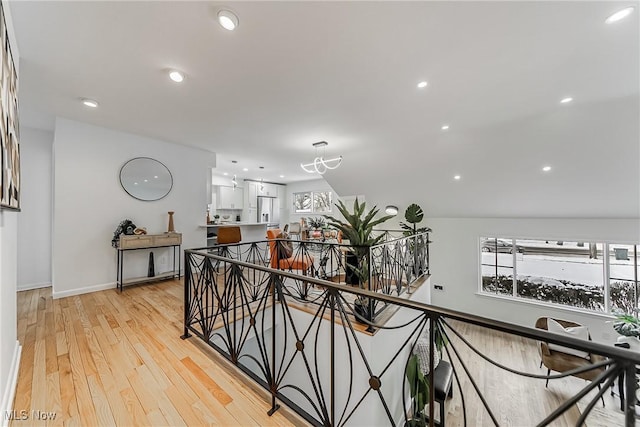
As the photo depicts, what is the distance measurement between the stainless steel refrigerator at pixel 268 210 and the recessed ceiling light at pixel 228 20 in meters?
7.59

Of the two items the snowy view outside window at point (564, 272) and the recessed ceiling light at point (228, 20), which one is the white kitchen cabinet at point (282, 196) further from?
the recessed ceiling light at point (228, 20)

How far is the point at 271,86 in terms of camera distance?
258 cm

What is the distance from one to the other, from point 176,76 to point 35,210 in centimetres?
400

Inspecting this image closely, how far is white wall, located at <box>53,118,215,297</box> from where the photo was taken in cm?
357

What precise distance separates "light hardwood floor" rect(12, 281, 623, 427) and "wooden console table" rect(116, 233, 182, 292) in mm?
357

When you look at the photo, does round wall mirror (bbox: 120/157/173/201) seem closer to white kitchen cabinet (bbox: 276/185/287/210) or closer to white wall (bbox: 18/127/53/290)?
white wall (bbox: 18/127/53/290)

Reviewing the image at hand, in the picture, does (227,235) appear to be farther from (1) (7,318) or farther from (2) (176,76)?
(1) (7,318)

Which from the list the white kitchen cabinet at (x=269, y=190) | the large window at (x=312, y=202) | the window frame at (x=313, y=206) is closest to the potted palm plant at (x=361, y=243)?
the window frame at (x=313, y=206)

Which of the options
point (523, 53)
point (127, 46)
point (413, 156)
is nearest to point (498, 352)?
point (413, 156)

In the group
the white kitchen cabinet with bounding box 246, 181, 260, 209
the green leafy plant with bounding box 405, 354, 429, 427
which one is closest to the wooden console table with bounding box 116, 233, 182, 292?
the green leafy plant with bounding box 405, 354, 429, 427

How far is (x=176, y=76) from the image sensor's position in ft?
7.77

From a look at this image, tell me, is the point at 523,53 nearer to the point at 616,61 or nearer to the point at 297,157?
the point at 616,61

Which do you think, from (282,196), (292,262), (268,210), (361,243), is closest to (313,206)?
(282,196)

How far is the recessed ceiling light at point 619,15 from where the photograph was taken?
5.45 feet
